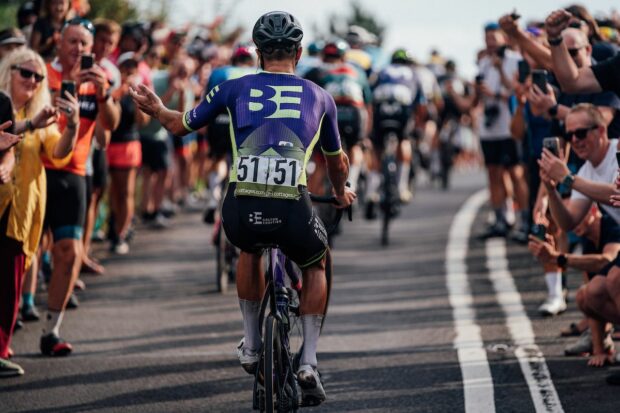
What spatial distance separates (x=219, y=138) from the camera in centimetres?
1400

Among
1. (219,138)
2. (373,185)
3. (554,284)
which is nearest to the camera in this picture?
(554,284)

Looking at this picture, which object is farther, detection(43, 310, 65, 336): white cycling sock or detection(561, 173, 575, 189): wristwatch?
detection(43, 310, 65, 336): white cycling sock

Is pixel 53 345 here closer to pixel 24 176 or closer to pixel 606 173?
pixel 24 176

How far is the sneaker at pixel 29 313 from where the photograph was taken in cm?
1116

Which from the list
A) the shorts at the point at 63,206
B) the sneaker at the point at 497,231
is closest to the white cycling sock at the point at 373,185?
the sneaker at the point at 497,231

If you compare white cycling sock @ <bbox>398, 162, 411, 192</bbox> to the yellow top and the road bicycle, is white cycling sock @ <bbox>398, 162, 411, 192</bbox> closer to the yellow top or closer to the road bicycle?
the yellow top

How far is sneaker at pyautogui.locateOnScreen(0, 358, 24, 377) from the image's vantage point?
9.05 metres

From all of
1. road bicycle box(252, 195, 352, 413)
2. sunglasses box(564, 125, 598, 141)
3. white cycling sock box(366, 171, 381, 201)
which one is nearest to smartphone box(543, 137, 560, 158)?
sunglasses box(564, 125, 598, 141)

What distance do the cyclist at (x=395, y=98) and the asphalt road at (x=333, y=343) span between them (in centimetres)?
227

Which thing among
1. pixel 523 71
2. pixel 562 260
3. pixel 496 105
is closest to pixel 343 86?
pixel 496 105

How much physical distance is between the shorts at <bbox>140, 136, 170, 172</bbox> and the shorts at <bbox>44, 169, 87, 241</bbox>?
7.06 metres

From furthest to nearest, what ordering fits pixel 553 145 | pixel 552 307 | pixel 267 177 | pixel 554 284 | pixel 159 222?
pixel 159 222 → pixel 554 284 → pixel 552 307 → pixel 553 145 → pixel 267 177

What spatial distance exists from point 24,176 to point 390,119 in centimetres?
880

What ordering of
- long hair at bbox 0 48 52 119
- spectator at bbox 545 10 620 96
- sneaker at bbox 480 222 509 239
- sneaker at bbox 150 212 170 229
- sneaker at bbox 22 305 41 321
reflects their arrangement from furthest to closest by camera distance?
sneaker at bbox 150 212 170 229
sneaker at bbox 480 222 509 239
sneaker at bbox 22 305 41 321
long hair at bbox 0 48 52 119
spectator at bbox 545 10 620 96
